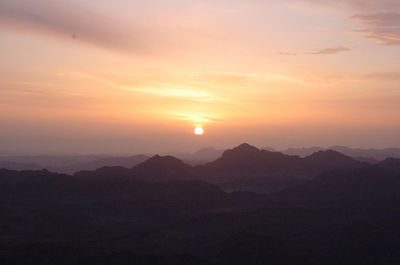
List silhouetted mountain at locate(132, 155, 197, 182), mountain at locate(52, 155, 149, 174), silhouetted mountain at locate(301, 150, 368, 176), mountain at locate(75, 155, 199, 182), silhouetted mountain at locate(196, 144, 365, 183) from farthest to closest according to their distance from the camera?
mountain at locate(52, 155, 149, 174) → silhouetted mountain at locate(301, 150, 368, 176) → silhouetted mountain at locate(196, 144, 365, 183) → silhouetted mountain at locate(132, 155, 197, 182) → mountain at locate(75, 155, 199, 182)

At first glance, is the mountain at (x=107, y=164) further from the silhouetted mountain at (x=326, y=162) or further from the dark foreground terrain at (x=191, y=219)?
the dark foreground terrain at (x=191, y=219)

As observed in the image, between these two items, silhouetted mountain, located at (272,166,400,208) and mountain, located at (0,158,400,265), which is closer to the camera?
mountain, located at (0,158,400,265)

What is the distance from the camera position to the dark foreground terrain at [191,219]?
4862 cm

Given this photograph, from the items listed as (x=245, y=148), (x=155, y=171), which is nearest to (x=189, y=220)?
(x=155, y=171)

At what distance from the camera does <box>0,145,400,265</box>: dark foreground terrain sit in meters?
48.6

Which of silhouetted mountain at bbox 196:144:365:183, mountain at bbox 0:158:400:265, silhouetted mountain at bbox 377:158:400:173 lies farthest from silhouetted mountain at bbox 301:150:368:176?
mountain at bbox 0:158:400:265

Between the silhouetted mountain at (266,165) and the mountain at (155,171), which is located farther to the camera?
the silhouetted mountain at (266,165)

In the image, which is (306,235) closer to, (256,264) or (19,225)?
(256,264)

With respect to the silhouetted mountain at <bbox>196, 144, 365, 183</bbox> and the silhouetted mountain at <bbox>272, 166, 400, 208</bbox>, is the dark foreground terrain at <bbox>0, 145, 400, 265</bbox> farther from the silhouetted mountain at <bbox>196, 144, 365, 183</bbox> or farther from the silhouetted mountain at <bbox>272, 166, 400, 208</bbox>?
the silhouetted mountain at <bbox>196, 144, 365, 183</bbox>

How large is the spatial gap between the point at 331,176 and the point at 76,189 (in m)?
39.4

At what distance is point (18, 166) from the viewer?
178 metres

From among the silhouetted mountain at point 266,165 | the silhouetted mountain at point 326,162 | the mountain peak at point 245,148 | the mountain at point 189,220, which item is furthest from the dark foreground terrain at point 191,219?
the mountain peak at point 245,148

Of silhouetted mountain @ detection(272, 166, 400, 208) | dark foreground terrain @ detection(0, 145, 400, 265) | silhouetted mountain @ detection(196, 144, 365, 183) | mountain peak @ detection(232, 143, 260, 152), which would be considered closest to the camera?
dark foreground terrain @ detection(0, 145, 400, 265)

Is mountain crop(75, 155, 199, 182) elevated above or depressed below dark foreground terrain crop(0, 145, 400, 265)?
above
